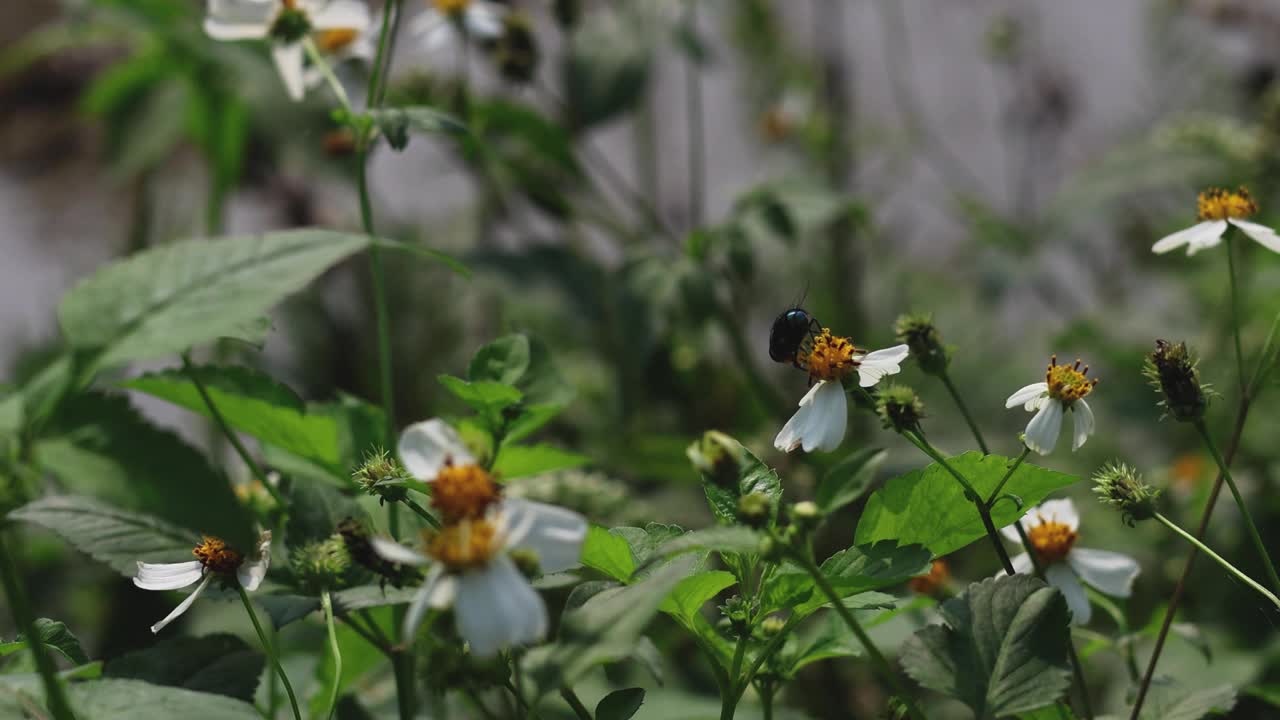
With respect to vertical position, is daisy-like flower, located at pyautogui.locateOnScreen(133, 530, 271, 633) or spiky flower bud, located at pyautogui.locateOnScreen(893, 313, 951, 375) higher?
spiky flower bud, located at pyautogui.locateOnScreen(893, 313, 951, 375)

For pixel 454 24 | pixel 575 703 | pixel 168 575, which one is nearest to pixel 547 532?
pixel 575 703

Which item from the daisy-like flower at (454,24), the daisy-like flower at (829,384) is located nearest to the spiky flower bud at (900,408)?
the daisy-like flower at (829,384)

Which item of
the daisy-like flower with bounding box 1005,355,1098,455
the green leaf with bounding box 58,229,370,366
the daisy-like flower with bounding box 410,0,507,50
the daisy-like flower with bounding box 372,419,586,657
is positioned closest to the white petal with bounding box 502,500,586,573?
the daisy-like flower with bounding box 372,419,586,657

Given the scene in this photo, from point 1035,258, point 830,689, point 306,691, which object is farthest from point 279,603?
point 1035,258

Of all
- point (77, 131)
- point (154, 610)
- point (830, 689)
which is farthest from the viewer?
point (77, 131)

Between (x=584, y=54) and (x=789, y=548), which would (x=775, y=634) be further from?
(x=584, y=54)

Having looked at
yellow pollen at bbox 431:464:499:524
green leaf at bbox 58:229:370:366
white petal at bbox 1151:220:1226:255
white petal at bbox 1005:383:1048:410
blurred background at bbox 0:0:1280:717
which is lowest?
Answer: blurred background at bbox 0:0:1280:717

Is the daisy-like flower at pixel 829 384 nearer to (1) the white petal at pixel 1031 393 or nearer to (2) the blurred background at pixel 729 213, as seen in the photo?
(1) the white petal at pixel 1031 393

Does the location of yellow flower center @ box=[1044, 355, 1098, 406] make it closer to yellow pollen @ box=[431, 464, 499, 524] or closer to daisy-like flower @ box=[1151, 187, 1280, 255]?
daisy-like flower @ box=[1151, 187, 1280, 255]

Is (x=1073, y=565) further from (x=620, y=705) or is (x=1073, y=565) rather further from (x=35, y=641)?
(x=35, y=641)
